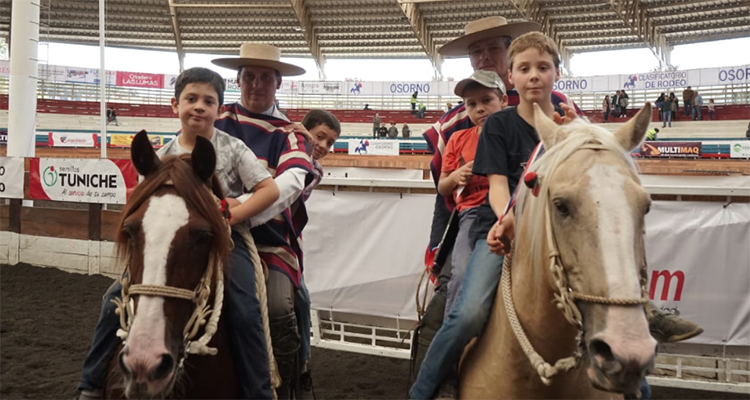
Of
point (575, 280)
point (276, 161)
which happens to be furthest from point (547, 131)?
point (276, 161)

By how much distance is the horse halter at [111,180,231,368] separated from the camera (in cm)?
175

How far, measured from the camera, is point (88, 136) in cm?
2428

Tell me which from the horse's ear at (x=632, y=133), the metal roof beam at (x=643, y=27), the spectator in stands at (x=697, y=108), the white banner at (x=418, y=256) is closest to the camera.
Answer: the horse's ear at (x=632, y=133)

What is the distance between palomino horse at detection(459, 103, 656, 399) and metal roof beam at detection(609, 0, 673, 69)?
28.8 m

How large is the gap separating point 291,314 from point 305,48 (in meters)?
33.5

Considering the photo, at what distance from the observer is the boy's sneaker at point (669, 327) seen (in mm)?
1682

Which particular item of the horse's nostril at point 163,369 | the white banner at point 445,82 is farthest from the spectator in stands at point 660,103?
the horse's nostril at point 163,369

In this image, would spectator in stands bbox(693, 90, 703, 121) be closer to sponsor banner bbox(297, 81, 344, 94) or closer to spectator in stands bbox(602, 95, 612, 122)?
Result: spectator in stands bbox(602, 95, 612, 122)

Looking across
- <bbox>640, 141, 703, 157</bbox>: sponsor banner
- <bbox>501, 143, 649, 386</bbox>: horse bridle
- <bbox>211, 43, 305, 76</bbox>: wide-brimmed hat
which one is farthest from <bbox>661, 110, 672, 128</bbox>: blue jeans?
<bbox>501, 143, 649, 386</bbox>: horse bridle

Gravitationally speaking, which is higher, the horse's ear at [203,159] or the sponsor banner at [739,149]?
the sponsor banner at [739,149]

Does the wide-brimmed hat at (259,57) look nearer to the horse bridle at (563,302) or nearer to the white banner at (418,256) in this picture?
the white banner at (418,256)

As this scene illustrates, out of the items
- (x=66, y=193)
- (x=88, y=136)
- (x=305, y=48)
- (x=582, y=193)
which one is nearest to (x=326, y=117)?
(x=582, y=193)

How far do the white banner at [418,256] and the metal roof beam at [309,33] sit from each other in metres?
27.4

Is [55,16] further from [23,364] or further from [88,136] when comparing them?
[23,364]
